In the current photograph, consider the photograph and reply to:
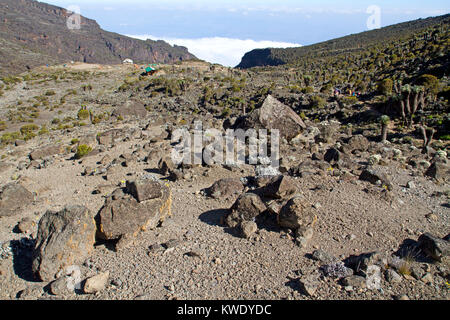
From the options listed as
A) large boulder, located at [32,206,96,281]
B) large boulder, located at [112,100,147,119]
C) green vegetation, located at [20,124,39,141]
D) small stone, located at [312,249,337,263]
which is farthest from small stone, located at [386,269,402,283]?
green vegetation, located at [20,124,39,141]

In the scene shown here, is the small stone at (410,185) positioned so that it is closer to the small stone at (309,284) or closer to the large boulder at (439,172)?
the large boulder at (439,172)

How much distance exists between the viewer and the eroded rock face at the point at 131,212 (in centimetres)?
654

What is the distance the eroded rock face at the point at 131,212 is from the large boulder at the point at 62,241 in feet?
1.16

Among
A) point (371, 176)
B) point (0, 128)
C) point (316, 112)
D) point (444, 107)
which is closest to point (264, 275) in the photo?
point (371, 176)

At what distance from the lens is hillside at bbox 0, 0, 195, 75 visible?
379 ft

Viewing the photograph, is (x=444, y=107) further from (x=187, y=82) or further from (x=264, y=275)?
(x=187, y=82)

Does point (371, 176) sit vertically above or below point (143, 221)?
above

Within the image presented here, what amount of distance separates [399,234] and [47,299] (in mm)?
7941

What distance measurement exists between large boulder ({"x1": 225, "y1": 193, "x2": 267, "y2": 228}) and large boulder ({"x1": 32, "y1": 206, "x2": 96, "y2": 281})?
3420 mm

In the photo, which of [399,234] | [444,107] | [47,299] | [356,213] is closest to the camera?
[47,299]

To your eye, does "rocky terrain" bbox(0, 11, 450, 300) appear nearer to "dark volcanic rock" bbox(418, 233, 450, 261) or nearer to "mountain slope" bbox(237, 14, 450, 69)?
"dark volcanic rock" bbox(418, 233, 450, 261)

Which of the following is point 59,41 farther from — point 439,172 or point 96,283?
point 439,172

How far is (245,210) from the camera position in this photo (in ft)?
23.4

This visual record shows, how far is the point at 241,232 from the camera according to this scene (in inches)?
266
